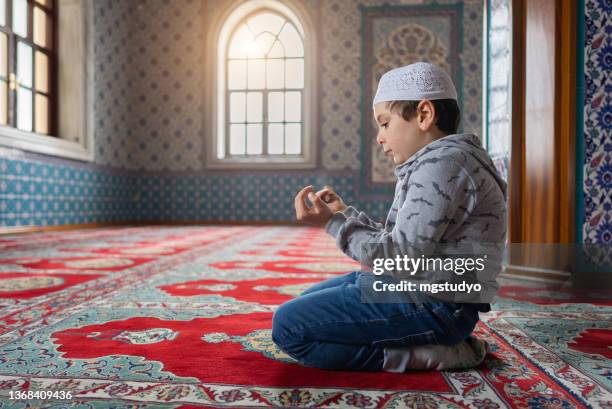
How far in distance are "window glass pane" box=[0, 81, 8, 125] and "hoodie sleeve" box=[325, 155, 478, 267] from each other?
5.95m

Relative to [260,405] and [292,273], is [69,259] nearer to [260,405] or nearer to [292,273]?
[292,273]

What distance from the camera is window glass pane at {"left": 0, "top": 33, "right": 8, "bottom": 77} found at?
5.81 meters

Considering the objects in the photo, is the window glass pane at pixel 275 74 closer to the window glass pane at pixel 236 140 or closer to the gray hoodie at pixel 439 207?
the window glass pane at pixel 236 140

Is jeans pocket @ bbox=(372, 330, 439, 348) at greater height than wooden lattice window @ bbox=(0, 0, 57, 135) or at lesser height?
lesser

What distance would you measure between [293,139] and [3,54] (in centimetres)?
428

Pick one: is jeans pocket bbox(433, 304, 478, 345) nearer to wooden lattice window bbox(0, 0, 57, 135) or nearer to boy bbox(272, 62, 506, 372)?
boy bbox(272, 62, 506, 372)

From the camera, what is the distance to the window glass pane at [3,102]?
5.78 metres

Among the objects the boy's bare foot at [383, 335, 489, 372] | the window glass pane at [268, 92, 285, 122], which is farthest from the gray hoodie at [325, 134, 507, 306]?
the window glass pane at [268, 92, 285, 122]

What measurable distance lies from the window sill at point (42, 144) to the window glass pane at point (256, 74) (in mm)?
2873

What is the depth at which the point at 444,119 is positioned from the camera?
1.20 meters

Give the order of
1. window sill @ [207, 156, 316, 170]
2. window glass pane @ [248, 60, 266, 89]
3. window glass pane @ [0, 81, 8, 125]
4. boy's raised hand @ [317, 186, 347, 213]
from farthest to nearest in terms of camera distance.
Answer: window glass pane @ [248, 60, 266, 89] → window sill @ [207, 156, 316, 170] → window glass pane @ [0, 81, 8, 125] → boy's raised hand @ [317, 186, 347, 213]

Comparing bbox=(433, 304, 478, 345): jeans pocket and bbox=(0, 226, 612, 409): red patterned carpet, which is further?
bbox=(433, 304, 478, 345): jeans pocket

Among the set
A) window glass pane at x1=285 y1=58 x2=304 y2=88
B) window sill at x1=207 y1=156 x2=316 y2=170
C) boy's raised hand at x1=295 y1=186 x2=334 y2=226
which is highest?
window glass pane at x1=285 y1=58 x2=304 y2=88

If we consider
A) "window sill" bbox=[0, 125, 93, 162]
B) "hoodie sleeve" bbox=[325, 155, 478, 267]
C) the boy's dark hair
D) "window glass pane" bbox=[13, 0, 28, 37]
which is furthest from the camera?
"window glass pane" bbox=[13, 0, 28, 37]
